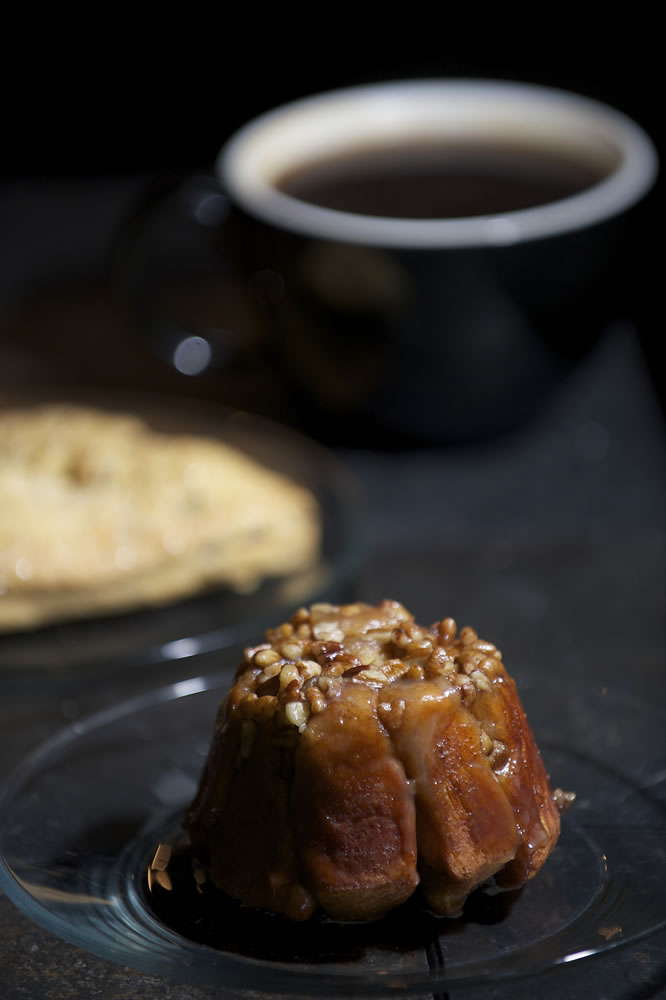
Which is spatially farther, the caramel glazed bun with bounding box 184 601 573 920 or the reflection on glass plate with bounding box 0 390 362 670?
the reflection on glass plate with bounding box 0 390 362 670

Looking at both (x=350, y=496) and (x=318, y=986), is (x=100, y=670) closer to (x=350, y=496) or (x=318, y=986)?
(x=350, y=496)

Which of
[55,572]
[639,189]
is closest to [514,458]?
[639,189]

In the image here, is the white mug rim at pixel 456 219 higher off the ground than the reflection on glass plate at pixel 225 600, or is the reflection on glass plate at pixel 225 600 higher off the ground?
the white mug rim at pixel 456 219

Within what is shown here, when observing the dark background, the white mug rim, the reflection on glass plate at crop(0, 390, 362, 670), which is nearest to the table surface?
the reflection on glass plate at crop(0, 390, 362, 670)

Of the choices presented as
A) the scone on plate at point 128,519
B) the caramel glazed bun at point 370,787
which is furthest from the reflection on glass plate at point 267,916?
the scone on plate at point 128,519

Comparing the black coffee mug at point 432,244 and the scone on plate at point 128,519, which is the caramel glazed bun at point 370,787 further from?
the black coffee mug at point 432,244

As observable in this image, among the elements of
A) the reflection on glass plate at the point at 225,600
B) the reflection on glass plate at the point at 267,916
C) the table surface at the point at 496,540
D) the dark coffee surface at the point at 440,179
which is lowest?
the table surface at the point at 496,540

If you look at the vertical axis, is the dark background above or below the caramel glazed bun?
below

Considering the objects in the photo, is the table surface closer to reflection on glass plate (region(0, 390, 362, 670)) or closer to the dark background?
reflection on glass plate (region(0, 390, 362, 670))
